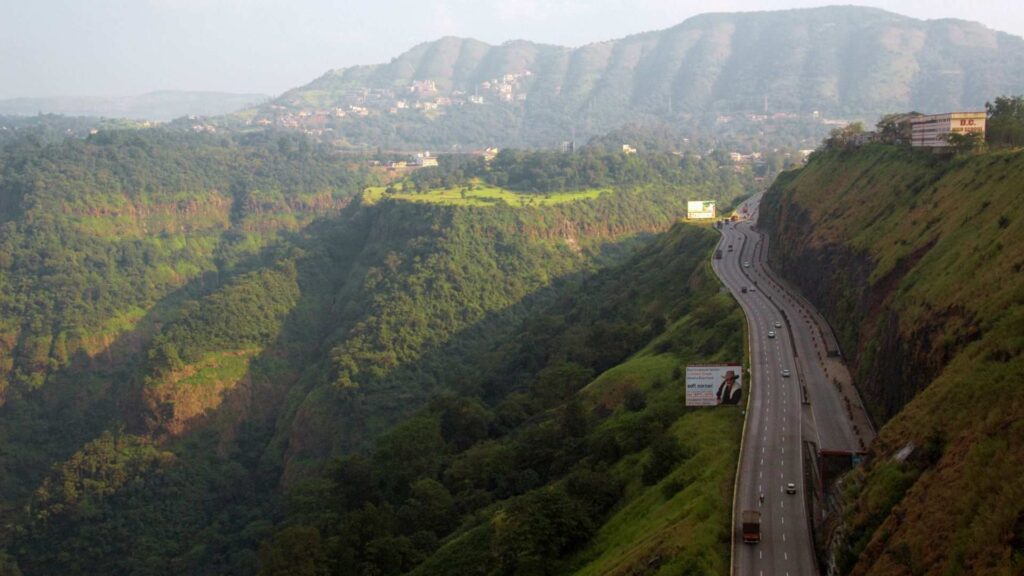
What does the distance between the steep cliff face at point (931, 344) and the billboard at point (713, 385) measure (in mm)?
6785

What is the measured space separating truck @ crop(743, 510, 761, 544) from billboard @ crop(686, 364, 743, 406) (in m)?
14.8

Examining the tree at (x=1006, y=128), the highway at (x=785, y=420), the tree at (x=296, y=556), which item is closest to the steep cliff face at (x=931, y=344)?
the highway at (x=785, y=420)

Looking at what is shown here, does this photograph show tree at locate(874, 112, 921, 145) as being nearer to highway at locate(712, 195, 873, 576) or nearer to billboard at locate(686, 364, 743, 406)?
highway at locate(712, 195, 873, 576)

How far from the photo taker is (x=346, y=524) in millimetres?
49844

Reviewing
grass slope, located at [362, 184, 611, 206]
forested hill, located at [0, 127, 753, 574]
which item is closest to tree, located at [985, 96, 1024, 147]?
forested hill, located at [0, 127, 753, 574]

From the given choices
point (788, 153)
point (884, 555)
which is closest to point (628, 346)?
point (884, 555)

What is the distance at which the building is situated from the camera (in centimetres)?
5872

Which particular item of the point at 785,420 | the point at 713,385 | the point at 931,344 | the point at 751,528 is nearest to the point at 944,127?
the point at 713,385

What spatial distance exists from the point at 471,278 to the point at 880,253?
2686 inches

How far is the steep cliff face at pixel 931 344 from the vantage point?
2345 cm

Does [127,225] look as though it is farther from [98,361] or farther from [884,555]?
[884,555]

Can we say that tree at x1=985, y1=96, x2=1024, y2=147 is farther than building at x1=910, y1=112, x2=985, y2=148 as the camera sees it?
No

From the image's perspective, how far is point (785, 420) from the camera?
44000mm

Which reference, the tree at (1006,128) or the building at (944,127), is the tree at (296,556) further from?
the tree at (1006,128)
